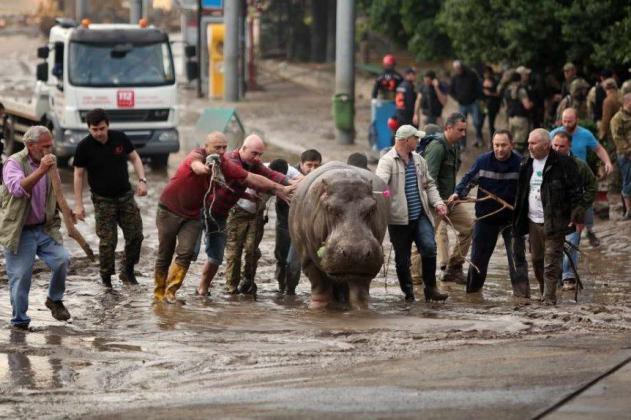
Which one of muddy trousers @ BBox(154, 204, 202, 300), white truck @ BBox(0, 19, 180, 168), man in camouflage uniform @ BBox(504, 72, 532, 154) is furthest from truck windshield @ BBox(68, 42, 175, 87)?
muddy trousers @ BBox(154, 204, 202, 300)

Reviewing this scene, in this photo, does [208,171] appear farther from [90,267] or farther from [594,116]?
[594,116]

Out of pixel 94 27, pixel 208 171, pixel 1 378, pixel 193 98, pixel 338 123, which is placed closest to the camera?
pixel 1 378

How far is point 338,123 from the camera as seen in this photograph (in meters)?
32.2

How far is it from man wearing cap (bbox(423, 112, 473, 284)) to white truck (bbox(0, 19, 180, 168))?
489 inches

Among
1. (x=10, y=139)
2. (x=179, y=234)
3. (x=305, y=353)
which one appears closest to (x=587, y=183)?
(x=179, y=234)

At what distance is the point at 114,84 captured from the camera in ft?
93.5

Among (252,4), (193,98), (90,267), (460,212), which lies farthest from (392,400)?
(252,4)

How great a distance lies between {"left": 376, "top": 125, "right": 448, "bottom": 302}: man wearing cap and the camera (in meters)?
15.2

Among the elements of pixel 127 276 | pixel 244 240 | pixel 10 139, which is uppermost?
pixel 244 240

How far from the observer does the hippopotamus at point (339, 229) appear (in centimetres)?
1383

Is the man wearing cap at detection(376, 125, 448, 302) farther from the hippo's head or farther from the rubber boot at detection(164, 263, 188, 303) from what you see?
the rubber boot at detection(164, 263, 188, 303)

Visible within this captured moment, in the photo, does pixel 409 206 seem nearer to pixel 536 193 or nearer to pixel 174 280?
pixel 536 193

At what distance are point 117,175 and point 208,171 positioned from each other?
1955 millimetres

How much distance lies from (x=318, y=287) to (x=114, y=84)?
1439 centimetres
